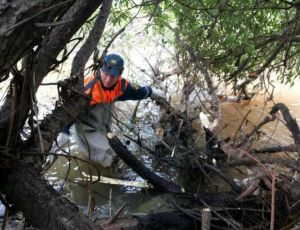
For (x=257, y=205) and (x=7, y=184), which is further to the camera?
(x=257, y=205)

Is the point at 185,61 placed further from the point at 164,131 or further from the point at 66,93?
the point at 66,93

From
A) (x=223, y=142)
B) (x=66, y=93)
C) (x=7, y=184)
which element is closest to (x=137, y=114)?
(x=223, y=142)

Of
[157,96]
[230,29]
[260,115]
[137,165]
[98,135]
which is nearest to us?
[230,29]

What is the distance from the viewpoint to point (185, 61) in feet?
19.9

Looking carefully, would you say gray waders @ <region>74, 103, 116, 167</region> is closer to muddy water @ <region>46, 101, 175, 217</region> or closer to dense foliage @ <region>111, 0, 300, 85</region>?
muddy water @ <region>46, 101, 175, 217</region>

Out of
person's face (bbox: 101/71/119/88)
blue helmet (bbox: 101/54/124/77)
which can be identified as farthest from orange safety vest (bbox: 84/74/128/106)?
blue helmet (bbox: 101/54/124/77)

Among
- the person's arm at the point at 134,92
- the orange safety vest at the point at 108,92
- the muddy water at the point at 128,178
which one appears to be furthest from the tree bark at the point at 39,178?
the person's arm at the point at 134,92

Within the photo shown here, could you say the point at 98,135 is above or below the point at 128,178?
above

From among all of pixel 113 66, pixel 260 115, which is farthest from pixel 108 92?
pixel 260 115

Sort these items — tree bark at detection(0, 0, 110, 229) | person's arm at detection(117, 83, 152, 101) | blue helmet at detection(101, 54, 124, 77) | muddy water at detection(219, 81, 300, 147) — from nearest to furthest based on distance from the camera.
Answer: tree bark at detection(0, 0, 110, 229) → blue helmet at detection(101, 54, 124, 77) → person's arm at detection(117, 83, 152, 101) → muddy water at detection(219, 81, 300, 147)

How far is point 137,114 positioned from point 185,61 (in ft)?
7.39

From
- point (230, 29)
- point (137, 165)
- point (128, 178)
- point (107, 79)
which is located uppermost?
point (230, 29)

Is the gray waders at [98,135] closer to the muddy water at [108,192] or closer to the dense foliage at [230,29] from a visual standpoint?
the muddy water at [108,192]

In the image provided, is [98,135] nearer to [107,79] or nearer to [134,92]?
[134,92]
